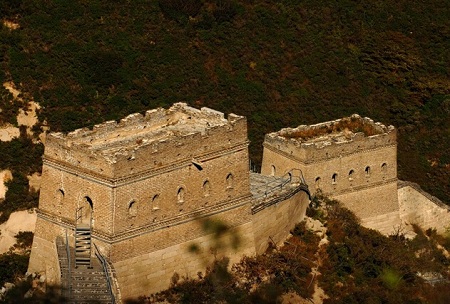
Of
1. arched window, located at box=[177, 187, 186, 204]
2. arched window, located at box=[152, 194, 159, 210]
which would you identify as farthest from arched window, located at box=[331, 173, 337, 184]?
arched window, located at box=[152, 194, 159, 210]

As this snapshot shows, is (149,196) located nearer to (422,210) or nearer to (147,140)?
(147,140)

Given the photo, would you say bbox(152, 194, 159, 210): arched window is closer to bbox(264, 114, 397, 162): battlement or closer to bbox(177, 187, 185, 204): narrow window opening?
bbox(177, 187, 185, 204): narrow window opening

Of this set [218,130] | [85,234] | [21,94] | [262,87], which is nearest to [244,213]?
[218,130]

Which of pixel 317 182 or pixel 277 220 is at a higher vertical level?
pixel 317 182

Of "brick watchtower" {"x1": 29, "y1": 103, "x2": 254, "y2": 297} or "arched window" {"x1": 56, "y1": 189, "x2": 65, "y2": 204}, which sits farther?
"arched window" {"x1": 56, "y1": 189, "x2": 65, "y2": 204}

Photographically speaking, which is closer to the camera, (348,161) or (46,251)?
(46,251)

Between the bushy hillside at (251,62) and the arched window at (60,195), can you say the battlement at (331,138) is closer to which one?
the bushy hillside at (251,62)

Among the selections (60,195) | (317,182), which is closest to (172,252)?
(60,195)
